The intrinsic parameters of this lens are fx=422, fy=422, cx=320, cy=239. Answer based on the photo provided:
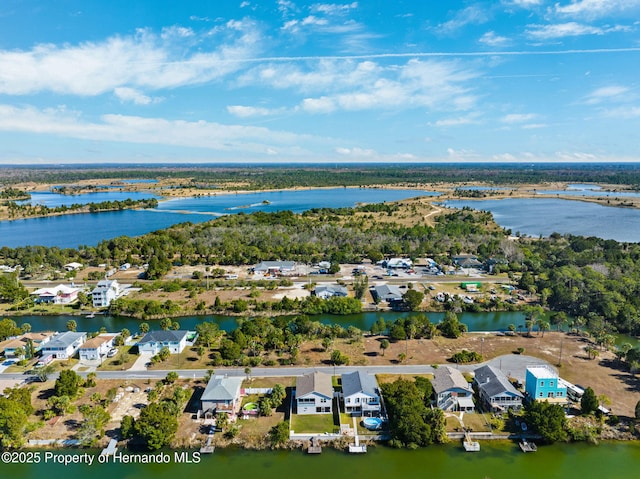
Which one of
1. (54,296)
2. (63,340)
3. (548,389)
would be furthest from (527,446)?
(54,296)

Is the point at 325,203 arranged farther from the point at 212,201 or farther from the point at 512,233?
the point at 512,233

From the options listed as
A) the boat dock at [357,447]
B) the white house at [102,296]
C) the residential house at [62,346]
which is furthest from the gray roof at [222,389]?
the white house at [102,296]

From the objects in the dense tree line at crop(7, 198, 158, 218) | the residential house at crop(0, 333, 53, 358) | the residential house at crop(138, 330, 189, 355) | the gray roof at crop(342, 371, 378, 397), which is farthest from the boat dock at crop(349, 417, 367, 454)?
the dense tree line at crop(7, 198, 158, 218)

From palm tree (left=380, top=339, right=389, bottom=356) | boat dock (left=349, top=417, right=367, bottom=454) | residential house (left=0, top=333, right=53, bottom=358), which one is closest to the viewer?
boat dock (left=349, top=417, right=367, bottom=454)

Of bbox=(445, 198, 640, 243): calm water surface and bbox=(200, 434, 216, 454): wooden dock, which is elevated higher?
bbox=(445, 198, 640, 243): calm water surface

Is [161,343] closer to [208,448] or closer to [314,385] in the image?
[208,448]

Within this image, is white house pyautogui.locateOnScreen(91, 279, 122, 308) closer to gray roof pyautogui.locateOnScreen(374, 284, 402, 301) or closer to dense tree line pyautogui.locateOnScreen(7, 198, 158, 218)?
gray roof pyautogui.locateOnScreen(374, 284, 402, 301)

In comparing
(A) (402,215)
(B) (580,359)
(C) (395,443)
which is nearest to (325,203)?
(A) (402,215)
